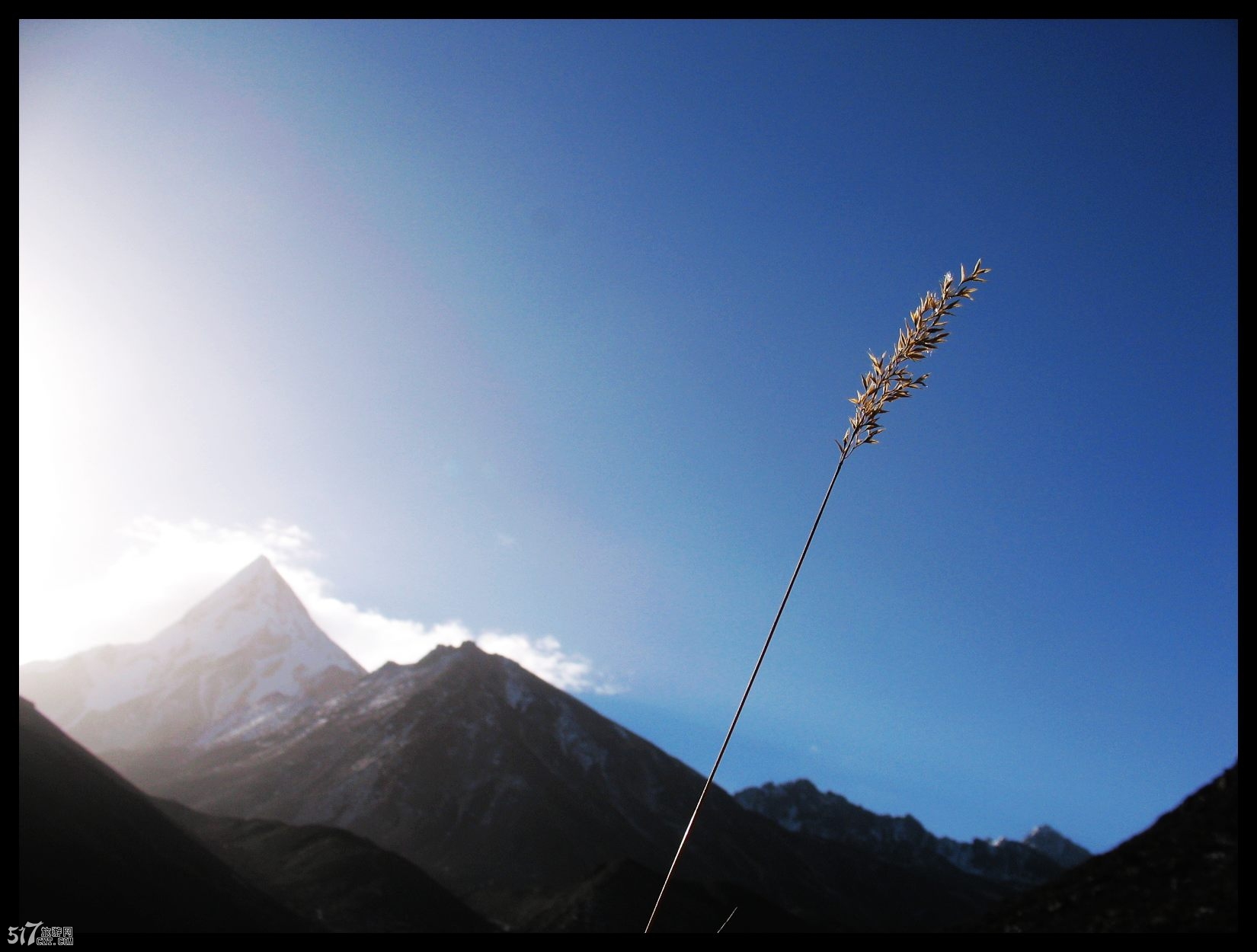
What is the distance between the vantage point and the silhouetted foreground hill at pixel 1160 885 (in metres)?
22.9

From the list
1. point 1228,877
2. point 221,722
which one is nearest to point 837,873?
point 1228,877

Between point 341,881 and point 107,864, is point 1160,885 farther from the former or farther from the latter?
point 341,881

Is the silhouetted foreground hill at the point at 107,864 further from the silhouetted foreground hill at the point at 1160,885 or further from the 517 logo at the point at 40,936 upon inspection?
the silhouetted foreground hill at the point at 1160,885

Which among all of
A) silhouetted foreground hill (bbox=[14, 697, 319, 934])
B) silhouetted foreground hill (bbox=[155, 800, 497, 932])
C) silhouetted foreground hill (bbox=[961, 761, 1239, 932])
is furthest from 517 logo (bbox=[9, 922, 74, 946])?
silhouetted foreground hill (bbox=[961, 761, 1239, 932])

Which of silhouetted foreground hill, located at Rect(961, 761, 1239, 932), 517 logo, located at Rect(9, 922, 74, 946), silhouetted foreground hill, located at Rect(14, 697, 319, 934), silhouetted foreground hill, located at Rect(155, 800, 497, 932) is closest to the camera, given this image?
517 logo, located at Rect(9, 922, 74, 946)

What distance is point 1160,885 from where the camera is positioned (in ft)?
86.0

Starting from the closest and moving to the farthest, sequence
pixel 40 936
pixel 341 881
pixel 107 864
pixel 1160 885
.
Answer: pixel 40 936
pixel 1160 885
pixel 107 864
pixel 341 881

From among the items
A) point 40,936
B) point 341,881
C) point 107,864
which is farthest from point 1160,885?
point 341,881

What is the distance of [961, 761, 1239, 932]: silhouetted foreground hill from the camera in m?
22.9

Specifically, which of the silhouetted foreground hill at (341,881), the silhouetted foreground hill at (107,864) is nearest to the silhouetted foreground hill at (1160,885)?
the silhouetted foreground hill at (341,881)

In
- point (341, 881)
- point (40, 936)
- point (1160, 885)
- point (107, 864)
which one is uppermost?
point (40, 936)

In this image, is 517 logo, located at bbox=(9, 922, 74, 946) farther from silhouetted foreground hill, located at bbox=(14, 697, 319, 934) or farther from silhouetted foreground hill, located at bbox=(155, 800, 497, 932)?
silhouetted foreground hill, located at bbox=(155, 800, 497, 932)

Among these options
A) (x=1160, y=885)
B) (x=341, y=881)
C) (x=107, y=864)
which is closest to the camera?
(x=1160, y=885)
